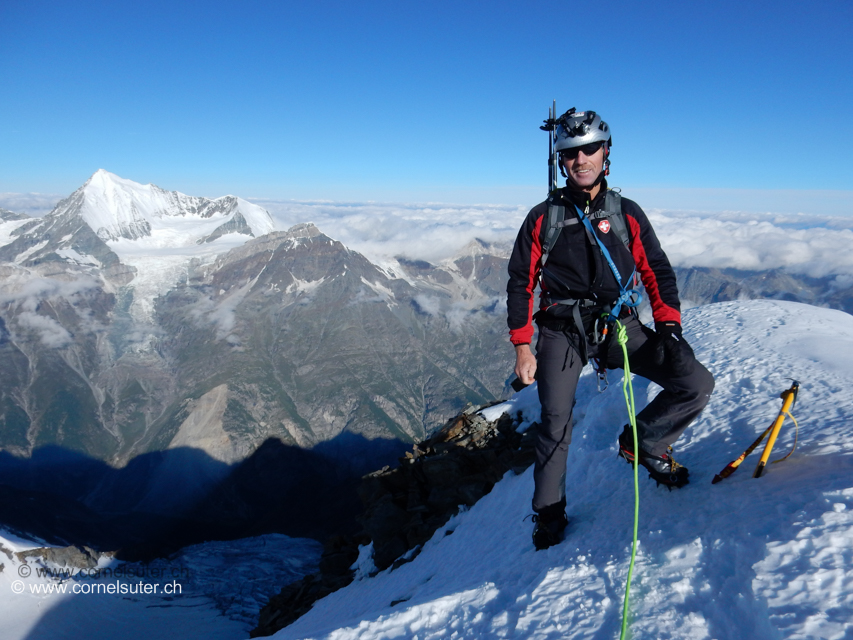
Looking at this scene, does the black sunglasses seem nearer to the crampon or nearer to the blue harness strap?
the blue harness strap

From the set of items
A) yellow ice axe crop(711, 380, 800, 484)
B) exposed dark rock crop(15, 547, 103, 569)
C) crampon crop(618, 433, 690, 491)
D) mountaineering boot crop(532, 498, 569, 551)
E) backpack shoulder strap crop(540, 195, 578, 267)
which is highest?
backpack shoulder strap crop(540, 195, 578, 267)

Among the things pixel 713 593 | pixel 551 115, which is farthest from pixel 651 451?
pixel 551 115

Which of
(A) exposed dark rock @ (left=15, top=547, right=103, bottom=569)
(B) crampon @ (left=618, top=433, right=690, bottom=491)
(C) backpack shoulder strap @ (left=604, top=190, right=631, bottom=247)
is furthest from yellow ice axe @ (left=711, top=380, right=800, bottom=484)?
(A) exposed dark rock @ (left=15, top=547, right=103, bottom=569)

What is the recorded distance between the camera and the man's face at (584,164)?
21.5ft

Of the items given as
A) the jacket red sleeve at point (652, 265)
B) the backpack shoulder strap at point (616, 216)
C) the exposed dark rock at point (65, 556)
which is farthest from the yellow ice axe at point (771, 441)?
the exposed dark rock at point (65, 556)

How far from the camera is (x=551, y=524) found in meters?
7.56

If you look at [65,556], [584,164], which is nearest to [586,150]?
[584,164]

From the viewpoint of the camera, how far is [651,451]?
22.9 ft

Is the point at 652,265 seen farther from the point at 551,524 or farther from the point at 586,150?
the point at 551,524

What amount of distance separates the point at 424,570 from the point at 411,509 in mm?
10874

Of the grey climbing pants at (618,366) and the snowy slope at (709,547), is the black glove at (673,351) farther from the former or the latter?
the snowy slope at (709,547)

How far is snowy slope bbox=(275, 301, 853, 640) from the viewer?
4.70 metres

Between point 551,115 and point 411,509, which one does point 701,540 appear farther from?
point 411,509

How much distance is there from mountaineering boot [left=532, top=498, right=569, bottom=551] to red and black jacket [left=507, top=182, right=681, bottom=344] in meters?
2.93
